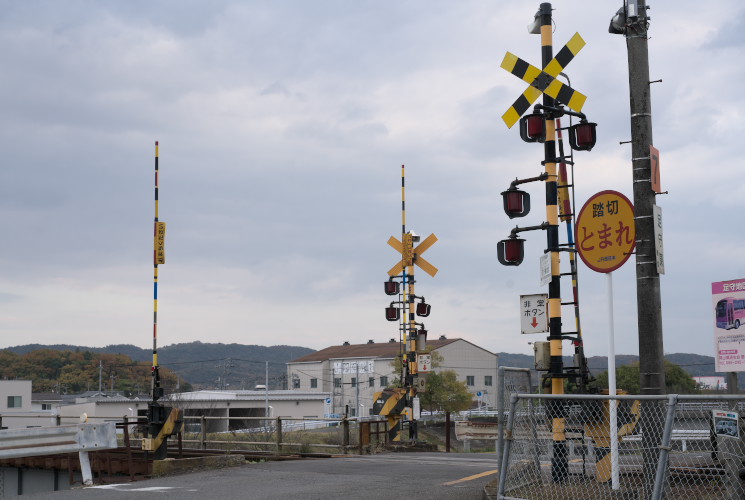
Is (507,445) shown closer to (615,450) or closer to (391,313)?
(615,450)

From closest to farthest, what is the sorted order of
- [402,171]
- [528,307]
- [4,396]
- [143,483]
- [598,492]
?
[598,492], [528,307], [143,483], [402,171], [4,396]

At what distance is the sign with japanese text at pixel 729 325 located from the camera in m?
12.4

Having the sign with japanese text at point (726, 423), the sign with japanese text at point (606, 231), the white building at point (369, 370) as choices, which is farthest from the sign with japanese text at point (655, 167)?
the white building at point (369, 370)

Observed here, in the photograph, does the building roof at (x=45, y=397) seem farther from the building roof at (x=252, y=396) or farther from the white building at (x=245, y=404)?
the building roof at (x=252, y=396)

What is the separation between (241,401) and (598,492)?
2615 inches

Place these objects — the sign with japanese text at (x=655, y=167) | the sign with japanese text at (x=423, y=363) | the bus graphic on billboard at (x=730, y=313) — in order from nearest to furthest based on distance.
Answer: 1. the sign with japanese text at (x=655, y=167)
2. the bus graphic on billboard at (x=730, y=313)
3. the sign with japanese text at (x=423, y=363)

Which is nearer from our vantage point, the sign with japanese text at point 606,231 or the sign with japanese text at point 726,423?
the sign with japanese text at point 726,423

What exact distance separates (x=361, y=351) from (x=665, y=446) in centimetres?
9574

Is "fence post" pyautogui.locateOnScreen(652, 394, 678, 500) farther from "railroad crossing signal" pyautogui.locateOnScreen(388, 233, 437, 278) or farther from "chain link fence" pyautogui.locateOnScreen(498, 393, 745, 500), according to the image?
"railroad crossing signal" pyautogui.locateOnScreen(388, 233, 437, 278)

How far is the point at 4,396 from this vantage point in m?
83.2

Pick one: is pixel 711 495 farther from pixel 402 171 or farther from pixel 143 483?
pixel 402 171

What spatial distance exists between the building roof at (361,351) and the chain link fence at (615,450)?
83561 mm

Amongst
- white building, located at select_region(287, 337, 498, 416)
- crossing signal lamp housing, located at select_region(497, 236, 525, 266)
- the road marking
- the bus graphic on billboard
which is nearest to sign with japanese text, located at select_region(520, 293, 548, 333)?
crossing signal lamp housing, located at select_region(497, 236, 525, 266)

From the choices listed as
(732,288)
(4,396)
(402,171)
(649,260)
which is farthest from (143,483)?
(4,396)
